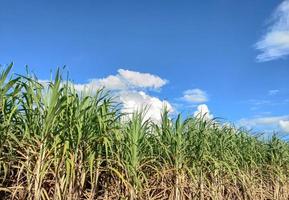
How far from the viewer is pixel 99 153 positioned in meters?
5.46

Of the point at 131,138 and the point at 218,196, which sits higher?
the point at 131,138

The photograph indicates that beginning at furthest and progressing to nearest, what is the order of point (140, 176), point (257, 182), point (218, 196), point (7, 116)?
point (257, 182) < point (218, 196) < point (140, 176) < point (7, 116)

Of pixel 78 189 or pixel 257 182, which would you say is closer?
pixel 78 189

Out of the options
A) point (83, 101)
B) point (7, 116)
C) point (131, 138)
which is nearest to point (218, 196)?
point (131, 138)

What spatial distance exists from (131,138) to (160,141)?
1.01 metres

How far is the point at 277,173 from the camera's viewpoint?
10.2 m

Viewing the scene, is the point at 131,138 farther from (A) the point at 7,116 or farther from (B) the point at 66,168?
(A) the point at 7,116

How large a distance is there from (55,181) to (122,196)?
1118 millimetres

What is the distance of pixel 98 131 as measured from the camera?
214 inches

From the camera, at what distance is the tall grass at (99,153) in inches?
188

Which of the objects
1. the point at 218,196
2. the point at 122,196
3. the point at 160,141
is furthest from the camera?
the point at 218,196

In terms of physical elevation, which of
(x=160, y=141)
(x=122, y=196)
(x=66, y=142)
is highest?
(x=160, y=141)

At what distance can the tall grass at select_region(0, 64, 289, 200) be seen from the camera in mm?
4781

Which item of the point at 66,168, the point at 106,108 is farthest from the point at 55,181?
the point at 106,108
